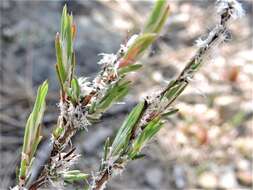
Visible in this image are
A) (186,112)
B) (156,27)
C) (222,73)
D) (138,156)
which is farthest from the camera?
(222,73)

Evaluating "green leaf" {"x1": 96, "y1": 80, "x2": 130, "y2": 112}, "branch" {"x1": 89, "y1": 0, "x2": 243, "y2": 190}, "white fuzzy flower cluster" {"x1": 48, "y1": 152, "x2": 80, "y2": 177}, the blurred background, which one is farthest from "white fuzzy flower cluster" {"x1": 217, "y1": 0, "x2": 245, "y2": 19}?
the blurred background

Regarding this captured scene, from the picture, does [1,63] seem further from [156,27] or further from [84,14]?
[156,27]

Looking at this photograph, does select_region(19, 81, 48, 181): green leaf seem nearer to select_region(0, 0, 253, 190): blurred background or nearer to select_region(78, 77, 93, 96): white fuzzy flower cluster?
select_region(78, 77, 93, 96): white fuzzy flower cluster

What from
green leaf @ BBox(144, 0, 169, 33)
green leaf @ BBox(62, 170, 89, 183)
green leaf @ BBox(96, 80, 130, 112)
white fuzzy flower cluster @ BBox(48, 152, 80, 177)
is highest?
green leaf @ BBox(144, 0, 169, 33)

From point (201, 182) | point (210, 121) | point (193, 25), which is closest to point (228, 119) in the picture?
point (210, 121)

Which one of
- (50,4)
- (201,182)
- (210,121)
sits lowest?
(201,182)

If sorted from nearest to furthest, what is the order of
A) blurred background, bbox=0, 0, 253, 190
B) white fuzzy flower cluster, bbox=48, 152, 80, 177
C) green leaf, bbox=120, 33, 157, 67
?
green leaf, bbox=120, 33, 157, 67 → white fuzzy flower cluster, bbox=48, 152, 80, 177 → blurred background, bbox=0, 0, 253, 190

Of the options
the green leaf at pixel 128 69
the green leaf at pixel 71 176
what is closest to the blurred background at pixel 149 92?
Result: the green leaf at pixel 71 176
